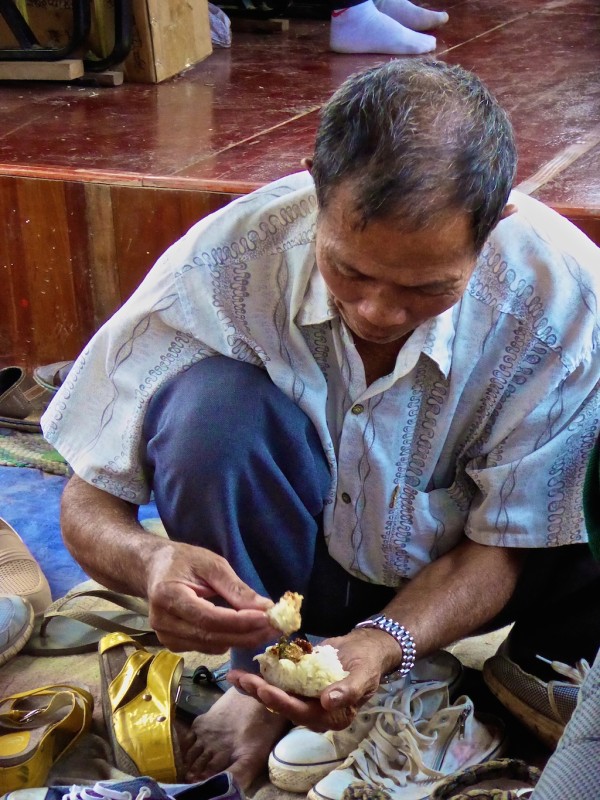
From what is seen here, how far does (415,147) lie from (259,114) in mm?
1975

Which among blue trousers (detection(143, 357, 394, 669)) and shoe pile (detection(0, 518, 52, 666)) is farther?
shoe pile (detection(0, 518, 52, 666))

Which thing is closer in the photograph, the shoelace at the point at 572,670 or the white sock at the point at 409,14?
the shoelace at the point at 572,670

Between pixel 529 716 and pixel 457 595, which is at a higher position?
→ pixel 457 595

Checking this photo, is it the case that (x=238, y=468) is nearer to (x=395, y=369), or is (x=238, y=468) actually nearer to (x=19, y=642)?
(x=395, y=369)

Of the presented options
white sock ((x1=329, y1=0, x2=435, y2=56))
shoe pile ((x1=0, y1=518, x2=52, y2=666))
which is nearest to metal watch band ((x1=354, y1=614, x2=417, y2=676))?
shoe pile ((x1=0, y1=518, x2=52, y2=666))

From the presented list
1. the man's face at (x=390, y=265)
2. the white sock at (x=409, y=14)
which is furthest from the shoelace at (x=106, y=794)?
the white sock at (x=409, y=14)

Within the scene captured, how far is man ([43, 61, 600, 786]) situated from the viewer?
1.27 meters

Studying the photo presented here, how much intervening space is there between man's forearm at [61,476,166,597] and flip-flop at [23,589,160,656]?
33 cm

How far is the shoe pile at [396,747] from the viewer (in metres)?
1.32

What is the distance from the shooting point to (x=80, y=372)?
1383mm

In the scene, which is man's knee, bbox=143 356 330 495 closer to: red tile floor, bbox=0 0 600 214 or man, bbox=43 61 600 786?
man, bbox=43 61 600 786

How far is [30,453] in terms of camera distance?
2.27 m

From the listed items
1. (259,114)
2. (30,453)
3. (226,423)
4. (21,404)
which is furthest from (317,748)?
(259,114)

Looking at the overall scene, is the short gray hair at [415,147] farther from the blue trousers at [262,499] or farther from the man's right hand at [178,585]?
the man's right hand at [178,585]
